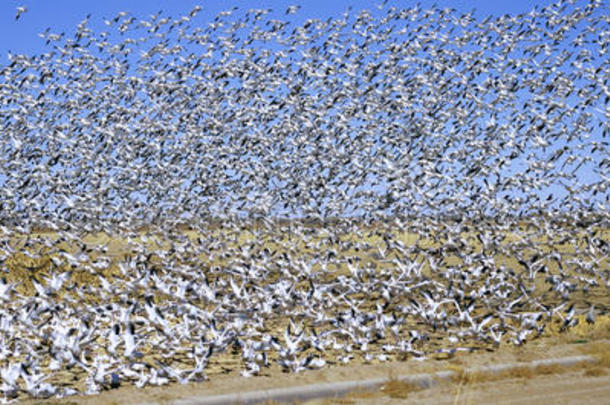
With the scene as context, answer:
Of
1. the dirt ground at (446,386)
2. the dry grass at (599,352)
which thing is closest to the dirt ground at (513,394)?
the dirt ground at (446,386)

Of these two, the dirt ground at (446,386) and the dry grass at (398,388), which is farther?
the dry grass at (398,388)

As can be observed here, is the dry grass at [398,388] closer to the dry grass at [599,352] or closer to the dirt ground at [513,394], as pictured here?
the dirt ground at [513,394]

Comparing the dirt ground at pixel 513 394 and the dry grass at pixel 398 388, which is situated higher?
the dry grass at pixel 398 388

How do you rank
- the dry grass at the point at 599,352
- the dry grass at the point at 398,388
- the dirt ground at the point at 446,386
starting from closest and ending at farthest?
1. the dirt ground at the point at 446,386
2. the dry grass at the point at 398,388
3. the dry grass at the point at 599,352

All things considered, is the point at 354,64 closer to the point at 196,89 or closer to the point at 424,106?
the point at 424,106

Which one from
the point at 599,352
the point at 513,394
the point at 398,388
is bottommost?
the point at 513,394

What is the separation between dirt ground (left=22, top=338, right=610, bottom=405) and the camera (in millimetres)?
8367

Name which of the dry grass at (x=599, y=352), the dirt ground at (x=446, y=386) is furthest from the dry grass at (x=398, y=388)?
the dry grass at (x=599, y=352)

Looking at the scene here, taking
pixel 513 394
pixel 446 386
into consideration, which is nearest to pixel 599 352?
pixel 513 394

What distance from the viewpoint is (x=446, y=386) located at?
9.14 metres

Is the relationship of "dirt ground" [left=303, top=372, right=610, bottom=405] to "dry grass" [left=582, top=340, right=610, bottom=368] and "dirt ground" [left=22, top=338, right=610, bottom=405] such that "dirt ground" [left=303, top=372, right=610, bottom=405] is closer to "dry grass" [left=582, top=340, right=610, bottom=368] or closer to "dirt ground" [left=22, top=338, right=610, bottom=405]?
"dirt ground" [left=22, top=338, right=610, bottom=405]

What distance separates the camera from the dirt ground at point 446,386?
8367 millimetres

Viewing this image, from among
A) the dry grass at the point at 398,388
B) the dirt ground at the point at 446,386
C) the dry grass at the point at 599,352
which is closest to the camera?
the dirt ground at the point at 446,386

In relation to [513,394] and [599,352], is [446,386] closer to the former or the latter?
[513,394]
